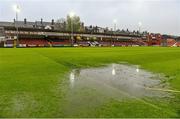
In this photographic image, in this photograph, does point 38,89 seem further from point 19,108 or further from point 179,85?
point 179,85

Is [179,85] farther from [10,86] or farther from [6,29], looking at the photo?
[6,29]

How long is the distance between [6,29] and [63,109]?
87.4m

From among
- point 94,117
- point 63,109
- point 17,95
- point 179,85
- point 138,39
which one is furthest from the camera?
point 138,39

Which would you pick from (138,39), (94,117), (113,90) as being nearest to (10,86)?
(113,90)

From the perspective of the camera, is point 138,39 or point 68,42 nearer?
point 68,42

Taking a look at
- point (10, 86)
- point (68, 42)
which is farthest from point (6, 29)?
point (10, 86)

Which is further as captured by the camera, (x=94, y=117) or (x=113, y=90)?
(x=113, y=90)

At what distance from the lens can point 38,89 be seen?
10.8 metres

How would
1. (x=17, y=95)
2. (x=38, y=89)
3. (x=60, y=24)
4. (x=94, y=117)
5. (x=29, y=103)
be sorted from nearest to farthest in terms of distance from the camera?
(x=94, y=117) < (x=29, y=103) < (x=17, y=95) < (x=38, y=89) < (x=60, y=24)

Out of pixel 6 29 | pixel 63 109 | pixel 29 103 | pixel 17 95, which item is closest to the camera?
pixel 63 109

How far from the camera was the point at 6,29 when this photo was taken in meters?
89.8

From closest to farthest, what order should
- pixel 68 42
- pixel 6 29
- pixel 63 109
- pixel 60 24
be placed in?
pixel 63 109, pixel 6 29, pixel 68 42, pixel 60 24

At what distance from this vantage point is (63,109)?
25.5 feet

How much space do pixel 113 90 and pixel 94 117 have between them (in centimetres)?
417
